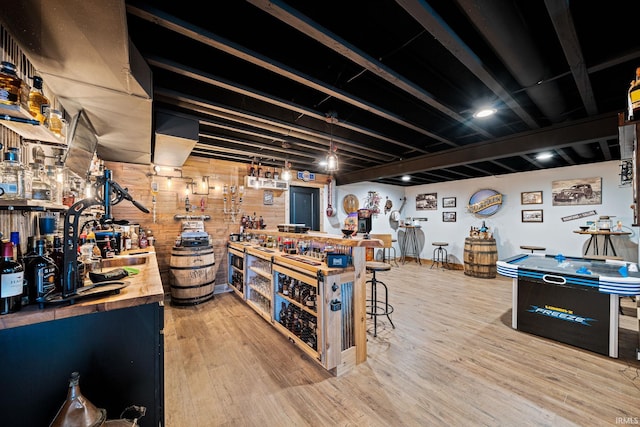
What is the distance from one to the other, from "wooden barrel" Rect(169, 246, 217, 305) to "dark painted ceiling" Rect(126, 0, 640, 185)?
188 cm

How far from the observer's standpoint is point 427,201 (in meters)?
8.03

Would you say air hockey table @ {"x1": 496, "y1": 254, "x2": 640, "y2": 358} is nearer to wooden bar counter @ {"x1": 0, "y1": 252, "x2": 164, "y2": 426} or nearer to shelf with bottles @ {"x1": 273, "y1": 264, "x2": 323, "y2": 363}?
shelf with bottles @ {"x1": 273, "y1": 264, "x2": 323, "y2": 363}

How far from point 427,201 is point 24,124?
27.8 ft

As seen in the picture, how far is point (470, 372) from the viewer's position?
2225 mm

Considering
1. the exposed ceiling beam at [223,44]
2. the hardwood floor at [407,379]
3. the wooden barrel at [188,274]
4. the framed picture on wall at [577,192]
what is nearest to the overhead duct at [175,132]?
the exposed ceiling beam at [223,44]

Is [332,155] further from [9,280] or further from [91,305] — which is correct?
[9,280]

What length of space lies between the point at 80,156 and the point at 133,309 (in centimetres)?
156

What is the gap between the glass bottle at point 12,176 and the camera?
1.03m

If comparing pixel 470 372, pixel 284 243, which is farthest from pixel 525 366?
pixel 284 243

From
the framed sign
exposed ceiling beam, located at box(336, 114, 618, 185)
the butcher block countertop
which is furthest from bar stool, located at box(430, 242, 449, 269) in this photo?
the butcher block countertop

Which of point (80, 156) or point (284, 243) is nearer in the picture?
point (80, 156)

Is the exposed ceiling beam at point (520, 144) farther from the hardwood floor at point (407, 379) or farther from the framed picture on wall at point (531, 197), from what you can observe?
the framed picture on wall at point (531, 197)

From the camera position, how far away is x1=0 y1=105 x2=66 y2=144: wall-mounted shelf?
106 cm

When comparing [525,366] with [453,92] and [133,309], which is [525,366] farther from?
[133,309]
